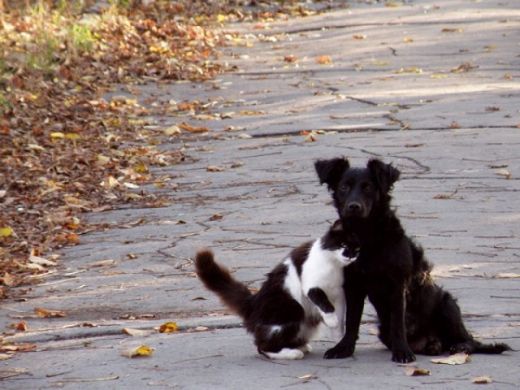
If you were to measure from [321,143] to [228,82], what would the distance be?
5076 mm

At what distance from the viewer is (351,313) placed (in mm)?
6270

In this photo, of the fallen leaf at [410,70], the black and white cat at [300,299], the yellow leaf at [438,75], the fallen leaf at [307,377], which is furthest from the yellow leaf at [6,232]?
the fallen leaf at [410,70]

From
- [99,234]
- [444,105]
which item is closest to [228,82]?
[444,105]

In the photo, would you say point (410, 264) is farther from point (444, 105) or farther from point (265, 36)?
point (265, 36)

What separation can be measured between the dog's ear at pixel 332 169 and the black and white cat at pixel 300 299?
0.24 metres

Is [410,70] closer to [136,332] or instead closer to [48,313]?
[48,313]

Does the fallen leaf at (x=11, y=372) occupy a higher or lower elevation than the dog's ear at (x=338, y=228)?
lower

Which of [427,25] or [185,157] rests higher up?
[427,25]

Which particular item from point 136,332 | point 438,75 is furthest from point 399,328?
point 438,75

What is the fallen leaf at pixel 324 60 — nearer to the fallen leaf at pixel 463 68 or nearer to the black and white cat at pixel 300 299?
the fallen leaf at pixel 463 68

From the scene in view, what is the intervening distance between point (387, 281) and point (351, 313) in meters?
0.24

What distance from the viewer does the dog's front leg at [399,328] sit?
622 cm

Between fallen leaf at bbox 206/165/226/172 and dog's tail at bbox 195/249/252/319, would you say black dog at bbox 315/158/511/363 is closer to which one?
dog's tail at bbox 195/249/252/319

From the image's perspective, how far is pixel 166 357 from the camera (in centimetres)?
669
